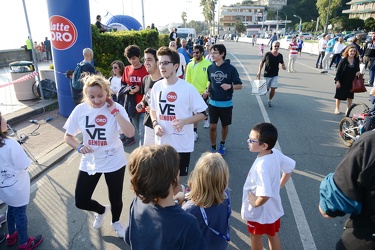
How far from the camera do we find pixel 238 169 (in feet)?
15.6

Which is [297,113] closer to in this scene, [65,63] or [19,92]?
[65,63]

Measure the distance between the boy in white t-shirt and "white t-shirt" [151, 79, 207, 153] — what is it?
3.41 ft

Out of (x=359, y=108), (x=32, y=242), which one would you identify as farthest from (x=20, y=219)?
(x=359, y=108)

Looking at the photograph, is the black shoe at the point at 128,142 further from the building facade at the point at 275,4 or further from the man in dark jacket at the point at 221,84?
the building facade at the point at 275,4

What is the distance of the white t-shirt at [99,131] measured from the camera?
2.86 metres

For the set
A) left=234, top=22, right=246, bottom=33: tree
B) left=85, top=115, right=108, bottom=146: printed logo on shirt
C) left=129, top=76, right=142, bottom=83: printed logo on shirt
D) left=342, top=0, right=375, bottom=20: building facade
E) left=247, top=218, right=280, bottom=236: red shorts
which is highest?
left=342, top=0, right=375, bottom=20: building facade

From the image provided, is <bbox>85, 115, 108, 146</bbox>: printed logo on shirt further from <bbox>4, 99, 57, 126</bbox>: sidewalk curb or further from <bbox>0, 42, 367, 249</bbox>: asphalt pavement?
<bbox>4, 99, 57, 126</bbox>: sidewalk curb

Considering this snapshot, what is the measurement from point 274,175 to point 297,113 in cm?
614

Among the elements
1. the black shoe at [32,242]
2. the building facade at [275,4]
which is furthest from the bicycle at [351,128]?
the building facade at [275,4]

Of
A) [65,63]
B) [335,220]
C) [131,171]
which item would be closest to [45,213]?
[131,171]

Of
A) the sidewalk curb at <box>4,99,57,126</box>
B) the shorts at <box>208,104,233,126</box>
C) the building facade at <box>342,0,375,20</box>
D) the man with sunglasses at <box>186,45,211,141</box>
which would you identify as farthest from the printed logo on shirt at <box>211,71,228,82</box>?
the building facade at <box>342,0,375,20</box>

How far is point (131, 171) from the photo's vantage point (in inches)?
63.9

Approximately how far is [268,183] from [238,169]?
8.31 ft

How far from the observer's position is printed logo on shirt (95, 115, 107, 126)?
2852 mm
